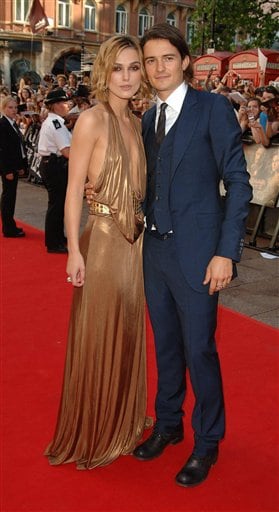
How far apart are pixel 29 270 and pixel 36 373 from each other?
2411 millimetres

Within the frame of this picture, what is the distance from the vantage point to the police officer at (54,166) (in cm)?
650

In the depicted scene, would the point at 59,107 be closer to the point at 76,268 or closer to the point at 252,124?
the point at 252,124

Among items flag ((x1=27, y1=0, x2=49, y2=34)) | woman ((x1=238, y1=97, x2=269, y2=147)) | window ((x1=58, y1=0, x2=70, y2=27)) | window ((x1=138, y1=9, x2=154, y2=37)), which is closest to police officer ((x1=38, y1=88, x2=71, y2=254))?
woman ((x1=238, y1=97, x2=269, y2=147))

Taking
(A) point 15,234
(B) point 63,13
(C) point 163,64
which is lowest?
(A) point 15,234

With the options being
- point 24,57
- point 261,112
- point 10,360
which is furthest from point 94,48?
point 10,360

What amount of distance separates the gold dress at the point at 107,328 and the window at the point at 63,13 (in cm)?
3783

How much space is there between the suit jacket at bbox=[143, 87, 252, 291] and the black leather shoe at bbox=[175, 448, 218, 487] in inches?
31.7

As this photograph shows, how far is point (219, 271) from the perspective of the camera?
2.33 metres

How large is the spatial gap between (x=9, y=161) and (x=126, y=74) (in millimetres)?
Answer: 4926

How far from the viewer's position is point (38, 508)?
2.42m

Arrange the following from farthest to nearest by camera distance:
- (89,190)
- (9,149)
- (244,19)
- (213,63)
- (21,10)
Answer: (21,10), (244,19), (213,63), (9,149), (89,190)

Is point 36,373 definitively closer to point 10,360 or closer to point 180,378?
point 10,360

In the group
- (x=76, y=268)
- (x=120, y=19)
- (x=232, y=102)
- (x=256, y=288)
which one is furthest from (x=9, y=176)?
(x=120, y=19)

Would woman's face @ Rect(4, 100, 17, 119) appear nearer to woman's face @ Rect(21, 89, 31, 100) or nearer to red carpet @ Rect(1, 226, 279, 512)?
red carpet @ Rect(1, 226, 279, 512)
